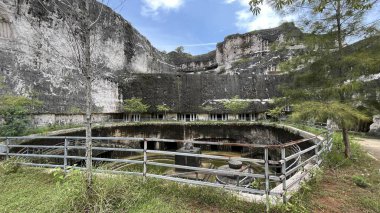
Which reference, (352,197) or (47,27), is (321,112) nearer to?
(352,197)

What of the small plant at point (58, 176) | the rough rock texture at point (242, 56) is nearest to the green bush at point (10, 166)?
the small plant at point (58, 176)

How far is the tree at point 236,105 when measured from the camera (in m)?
24.1

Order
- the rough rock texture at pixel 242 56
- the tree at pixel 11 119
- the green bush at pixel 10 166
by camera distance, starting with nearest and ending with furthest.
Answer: the green bush at pixel 10 166 → the tree at pixel 11 119 → the rough rock texture at pixel 242 56

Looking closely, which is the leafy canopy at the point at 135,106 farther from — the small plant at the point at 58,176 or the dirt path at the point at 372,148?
the dirt path at the point at 372,148

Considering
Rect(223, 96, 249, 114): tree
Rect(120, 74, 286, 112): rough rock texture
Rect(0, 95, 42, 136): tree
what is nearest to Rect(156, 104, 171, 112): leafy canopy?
Rect(120, 74, 286, 112): rough rock texture

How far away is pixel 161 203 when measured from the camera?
3633 millimetres

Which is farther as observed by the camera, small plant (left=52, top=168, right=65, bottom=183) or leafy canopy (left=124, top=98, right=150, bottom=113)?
leafy canopy (left=124, top=98, right=150, bottom=113)

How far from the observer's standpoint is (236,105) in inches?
946

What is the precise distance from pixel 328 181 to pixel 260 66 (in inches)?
1362

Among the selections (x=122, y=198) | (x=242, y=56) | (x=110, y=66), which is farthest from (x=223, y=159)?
(x=242, y=56)

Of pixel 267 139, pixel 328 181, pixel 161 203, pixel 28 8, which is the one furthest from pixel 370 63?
pixel 28 8

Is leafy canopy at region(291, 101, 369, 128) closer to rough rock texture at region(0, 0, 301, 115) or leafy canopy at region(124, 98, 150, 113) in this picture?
rough rock texture at region(0, 0, 301, 115)

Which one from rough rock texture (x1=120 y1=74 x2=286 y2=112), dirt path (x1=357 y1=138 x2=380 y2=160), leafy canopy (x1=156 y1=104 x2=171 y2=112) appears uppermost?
rough rock texture (x1=120 y1=74 x2=286 y2=112)

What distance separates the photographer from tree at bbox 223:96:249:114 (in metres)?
24.1
